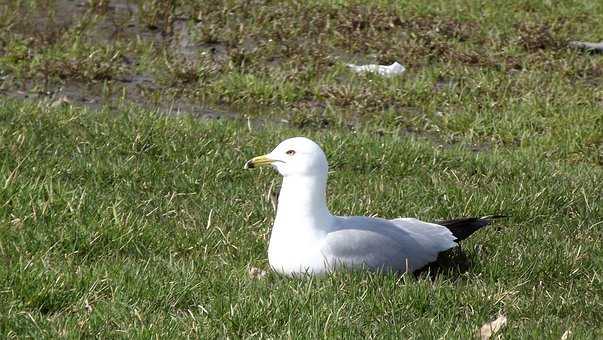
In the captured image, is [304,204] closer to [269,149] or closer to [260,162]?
[260,162]

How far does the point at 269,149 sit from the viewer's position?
8047 millimetres

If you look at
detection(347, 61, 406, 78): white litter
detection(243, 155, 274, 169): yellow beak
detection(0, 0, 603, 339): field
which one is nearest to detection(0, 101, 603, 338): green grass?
detection(0, 0, 603, 339): field

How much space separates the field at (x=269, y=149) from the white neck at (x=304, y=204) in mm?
332

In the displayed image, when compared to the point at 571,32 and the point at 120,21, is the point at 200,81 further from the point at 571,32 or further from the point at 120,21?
the point at 571,32

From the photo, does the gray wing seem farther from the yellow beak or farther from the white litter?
the white litter

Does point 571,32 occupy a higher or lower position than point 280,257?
lower

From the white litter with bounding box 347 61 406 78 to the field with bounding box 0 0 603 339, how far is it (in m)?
0.15

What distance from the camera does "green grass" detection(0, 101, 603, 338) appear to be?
481 centimetres

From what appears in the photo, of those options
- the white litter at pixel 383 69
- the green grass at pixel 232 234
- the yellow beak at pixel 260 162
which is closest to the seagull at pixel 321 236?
the yellow beak at pixel 260 162

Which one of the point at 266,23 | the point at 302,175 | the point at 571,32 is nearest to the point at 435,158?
the point at 302,175

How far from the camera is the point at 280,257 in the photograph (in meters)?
5.50

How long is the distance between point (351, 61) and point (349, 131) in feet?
6.73

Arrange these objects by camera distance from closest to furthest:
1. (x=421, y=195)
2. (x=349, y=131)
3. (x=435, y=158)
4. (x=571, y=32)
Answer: (x=421, y=195) → (x=435, y=158) → (x=349, y=131) → (x=571, y=32)

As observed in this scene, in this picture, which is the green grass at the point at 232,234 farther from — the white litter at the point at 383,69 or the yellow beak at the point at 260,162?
the white litter at the point at 383,69
